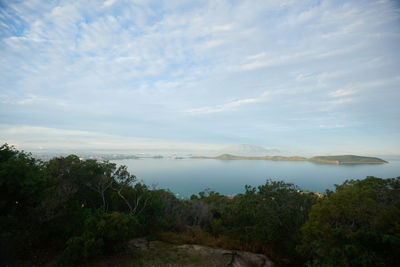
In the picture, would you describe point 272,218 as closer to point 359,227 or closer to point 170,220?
point 359,227

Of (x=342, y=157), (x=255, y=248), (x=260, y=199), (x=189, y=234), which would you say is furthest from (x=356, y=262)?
(x=342, y=157)

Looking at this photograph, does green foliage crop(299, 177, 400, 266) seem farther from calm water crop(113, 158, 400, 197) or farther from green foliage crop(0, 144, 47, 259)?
calm water crop(113, 158, 400, 197)

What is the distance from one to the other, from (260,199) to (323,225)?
12.9 ft

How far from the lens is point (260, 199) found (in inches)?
344

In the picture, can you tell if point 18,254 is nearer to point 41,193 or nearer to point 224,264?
point 41,193

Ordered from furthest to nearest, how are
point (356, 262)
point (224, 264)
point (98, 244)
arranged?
point (224, 264)
point (98, 244)
point (356, 262)

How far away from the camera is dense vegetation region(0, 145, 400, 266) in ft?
14.7

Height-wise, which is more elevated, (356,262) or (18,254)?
(356,262)

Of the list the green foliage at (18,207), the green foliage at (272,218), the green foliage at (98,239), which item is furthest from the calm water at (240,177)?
the green foliage at (98,239)

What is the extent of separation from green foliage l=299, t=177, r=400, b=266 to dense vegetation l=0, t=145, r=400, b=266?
0.07ft

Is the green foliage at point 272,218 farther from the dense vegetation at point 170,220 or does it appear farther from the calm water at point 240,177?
the calm water at point 240,177

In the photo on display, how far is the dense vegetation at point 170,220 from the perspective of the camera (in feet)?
14.7

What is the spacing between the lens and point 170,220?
9969 mm

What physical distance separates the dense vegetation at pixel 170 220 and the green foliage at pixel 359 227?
0.8 inches
